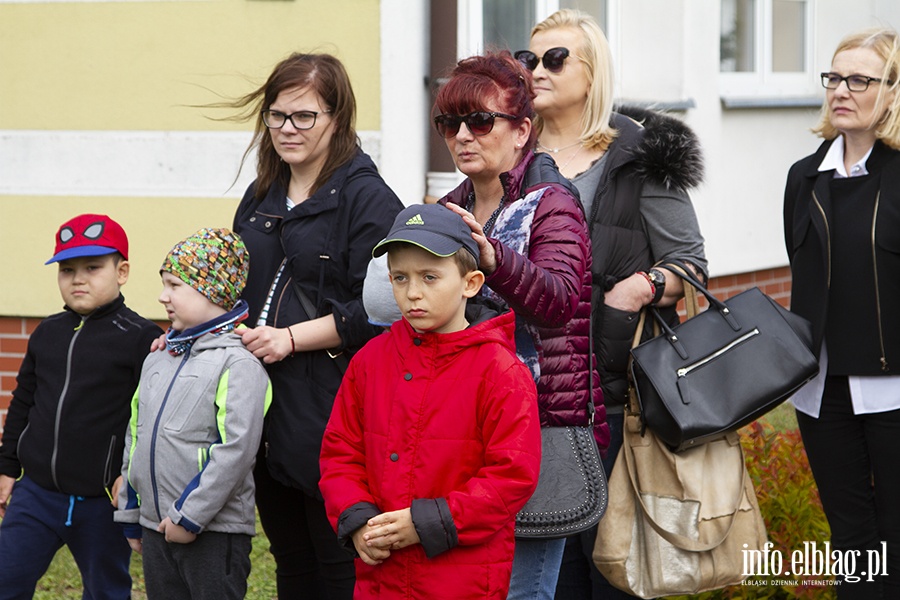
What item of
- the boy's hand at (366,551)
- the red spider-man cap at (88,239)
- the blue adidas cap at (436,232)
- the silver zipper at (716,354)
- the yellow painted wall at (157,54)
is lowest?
the boy's hand at (366,551)

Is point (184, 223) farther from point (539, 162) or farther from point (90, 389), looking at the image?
point (539, 162)

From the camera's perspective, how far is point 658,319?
151 inches

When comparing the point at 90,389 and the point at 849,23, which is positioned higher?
the point at 849,23

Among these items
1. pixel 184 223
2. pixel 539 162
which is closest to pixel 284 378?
pixel 539 162

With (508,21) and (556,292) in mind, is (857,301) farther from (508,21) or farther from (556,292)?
(508,21)

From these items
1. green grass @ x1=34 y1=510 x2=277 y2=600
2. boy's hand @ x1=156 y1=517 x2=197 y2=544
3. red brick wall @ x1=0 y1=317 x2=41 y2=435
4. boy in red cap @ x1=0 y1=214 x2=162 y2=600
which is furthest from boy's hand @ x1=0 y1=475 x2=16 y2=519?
red brick wall @ x1=0 y1=317 x2=41 y2=435

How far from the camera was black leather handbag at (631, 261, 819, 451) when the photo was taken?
3668 millimetres

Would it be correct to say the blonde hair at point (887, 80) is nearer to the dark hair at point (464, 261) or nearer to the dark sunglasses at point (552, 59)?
the dark sunglasses at point (552, 59)

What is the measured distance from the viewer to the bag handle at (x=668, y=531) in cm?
371

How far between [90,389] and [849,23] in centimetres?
827

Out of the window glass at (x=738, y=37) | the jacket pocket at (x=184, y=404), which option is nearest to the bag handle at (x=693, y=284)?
the jacket pocket at (x=184, y=404)

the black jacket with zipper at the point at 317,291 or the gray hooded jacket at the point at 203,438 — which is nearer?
the gray hooded jacket at the point at 203,438

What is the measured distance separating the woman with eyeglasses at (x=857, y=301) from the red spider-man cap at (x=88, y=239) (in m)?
2.45

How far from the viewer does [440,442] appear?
3.00m
